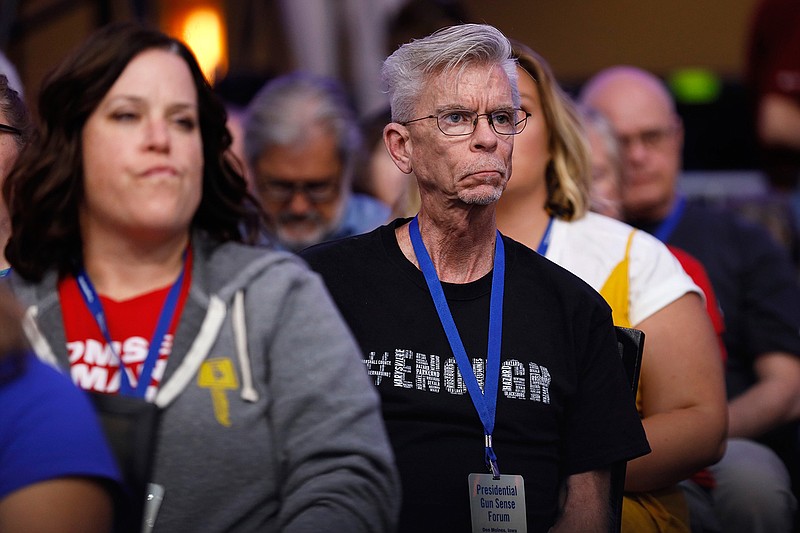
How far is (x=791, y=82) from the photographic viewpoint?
5.07 m

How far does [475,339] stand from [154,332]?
0.67 m

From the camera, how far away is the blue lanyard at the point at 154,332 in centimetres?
206

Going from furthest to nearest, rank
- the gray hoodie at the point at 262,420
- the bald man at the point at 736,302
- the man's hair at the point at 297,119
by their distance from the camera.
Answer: the man's hair at the point at 297,119, the bald man at the point at 736,302, the gray hoodie at the point at 262,420

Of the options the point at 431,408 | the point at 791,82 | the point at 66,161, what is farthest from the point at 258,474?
the point at 791,82

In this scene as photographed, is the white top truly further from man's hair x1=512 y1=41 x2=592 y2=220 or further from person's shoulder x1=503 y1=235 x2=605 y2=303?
person's shoulder x1=503 y1=235 x2=605 y2=303

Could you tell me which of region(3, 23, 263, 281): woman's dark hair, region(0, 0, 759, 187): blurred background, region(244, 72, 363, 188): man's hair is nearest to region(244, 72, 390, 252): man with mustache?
region(244, 72, 363, 188): man's hair

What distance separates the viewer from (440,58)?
92.6 inches

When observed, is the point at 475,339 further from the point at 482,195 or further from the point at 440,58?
the point at 440,58

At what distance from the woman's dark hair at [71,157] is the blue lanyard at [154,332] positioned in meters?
0.09

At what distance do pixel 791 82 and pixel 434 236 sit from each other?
3.14 m

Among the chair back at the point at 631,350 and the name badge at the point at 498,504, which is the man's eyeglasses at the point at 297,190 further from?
the name badge at the point at 498,504

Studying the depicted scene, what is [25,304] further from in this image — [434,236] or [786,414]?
[786,414]

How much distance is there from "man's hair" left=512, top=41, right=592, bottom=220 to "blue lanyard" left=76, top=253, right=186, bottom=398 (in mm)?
1199

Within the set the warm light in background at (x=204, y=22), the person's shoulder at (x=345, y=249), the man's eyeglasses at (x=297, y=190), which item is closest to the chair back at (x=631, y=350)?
the person's shoulder at (x=345, y=249)
